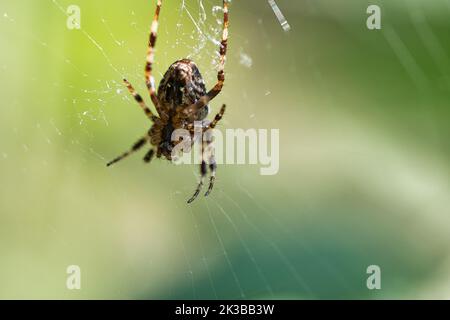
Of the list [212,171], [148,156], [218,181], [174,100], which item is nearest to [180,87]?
[174,100]

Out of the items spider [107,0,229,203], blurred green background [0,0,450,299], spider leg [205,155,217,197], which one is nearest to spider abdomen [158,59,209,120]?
spider [107,0,229,203]

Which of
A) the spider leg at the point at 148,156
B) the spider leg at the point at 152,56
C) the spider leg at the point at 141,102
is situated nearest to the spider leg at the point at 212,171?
the spider leg at the point at 148,156

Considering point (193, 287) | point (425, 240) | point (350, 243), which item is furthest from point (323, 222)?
point (193, 287)

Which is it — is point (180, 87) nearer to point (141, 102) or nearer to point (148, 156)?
point (141, 102)

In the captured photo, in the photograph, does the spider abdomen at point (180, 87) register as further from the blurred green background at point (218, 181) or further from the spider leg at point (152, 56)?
the blurred green background at point (218, 181)

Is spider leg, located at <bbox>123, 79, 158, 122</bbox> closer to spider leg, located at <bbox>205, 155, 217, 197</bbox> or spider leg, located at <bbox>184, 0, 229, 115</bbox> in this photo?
spider leg, located at <bbox>184, 0, 229, 115</bbox>
